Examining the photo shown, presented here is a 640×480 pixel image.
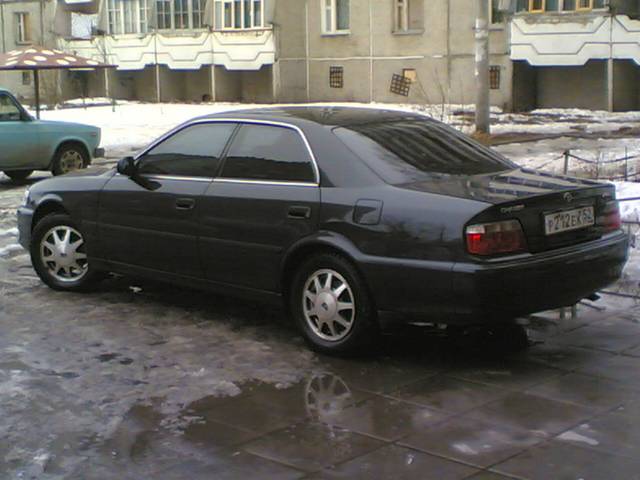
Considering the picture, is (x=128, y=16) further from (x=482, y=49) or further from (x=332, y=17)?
(x=482, y=49)

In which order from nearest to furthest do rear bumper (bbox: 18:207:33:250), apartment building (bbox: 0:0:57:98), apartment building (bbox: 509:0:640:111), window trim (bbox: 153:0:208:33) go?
rear bumper (bbox: 18:207:33:250)
apartment building (bbox: 509:0:640:111)
window trim (bbox: 153:0:208:33)
apartment building (bbox: 0:0:57:98)

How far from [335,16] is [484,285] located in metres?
35.7

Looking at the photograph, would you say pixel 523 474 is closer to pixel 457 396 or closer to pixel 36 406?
pixel 457 396

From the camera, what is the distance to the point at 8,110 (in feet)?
53.9

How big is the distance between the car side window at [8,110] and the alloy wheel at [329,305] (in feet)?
35.9

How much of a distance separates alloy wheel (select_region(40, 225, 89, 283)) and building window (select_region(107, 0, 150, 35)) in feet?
125

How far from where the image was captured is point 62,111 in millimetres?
36812

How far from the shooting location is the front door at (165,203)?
735 cm

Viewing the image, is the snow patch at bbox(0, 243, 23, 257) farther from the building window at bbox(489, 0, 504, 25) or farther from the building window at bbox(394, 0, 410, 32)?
the building window at bbox(394, 0, 410, 32)

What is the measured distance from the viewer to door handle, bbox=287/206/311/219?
663cm

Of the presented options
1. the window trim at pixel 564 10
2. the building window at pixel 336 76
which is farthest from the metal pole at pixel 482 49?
the building window at pixel 336 76

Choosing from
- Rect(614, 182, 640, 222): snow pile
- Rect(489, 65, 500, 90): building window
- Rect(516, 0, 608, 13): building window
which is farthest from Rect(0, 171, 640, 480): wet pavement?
Rect(489, 65, 500, 90): building window

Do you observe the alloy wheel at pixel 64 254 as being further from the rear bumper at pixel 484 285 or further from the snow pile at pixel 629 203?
the snow pile at pixel 629 203

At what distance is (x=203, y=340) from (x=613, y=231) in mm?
2739
